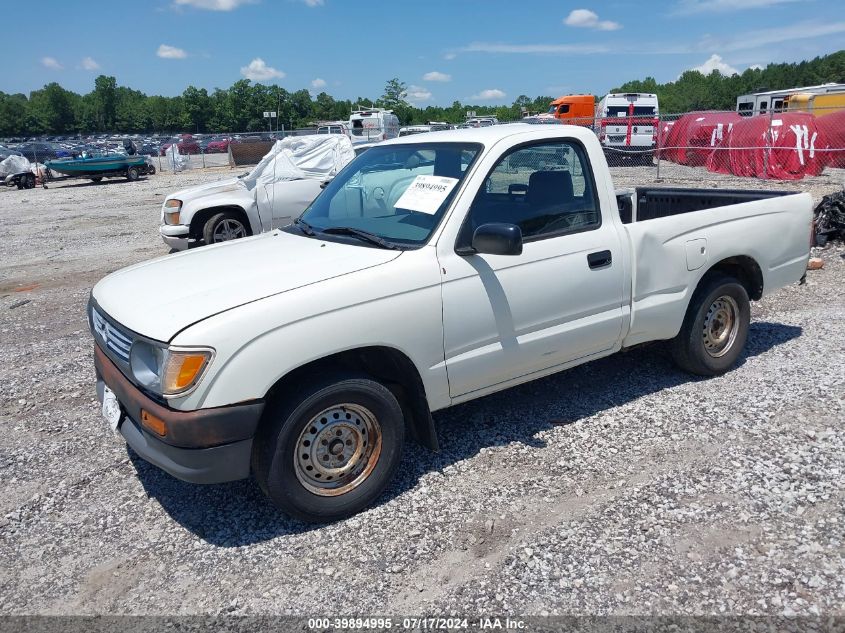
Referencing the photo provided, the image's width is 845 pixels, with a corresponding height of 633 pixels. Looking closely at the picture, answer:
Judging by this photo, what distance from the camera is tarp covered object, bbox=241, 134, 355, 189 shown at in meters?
10.5

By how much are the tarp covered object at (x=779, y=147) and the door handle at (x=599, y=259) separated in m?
15.7

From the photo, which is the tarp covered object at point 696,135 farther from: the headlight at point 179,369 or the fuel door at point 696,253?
the headlight at point 179,369

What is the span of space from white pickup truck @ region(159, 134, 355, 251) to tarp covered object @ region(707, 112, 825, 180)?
1302cm

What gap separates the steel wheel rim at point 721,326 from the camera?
16.4 feet

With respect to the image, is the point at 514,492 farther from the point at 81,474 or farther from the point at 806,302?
the point at 806,302

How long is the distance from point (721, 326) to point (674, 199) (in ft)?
4.65

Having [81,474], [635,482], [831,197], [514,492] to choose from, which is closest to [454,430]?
[514,492]

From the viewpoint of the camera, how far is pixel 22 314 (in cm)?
780

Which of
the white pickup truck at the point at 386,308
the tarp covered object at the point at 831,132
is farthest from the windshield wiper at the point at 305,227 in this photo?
the tarp covered object at the point at 831,132

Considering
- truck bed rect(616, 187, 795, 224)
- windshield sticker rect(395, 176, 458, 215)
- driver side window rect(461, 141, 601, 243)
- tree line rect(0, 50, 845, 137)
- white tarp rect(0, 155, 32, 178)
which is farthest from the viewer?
tree line rect(0, 50, 845, 137)

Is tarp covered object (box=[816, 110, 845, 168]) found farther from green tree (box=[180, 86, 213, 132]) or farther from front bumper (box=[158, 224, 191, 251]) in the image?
green tree (box=[180, 86, 213, 132])

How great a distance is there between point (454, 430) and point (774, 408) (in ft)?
7.21

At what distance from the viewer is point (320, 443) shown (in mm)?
3324

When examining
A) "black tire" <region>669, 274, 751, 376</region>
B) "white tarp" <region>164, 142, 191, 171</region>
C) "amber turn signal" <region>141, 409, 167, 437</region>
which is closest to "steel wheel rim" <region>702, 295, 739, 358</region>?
"black tire" <region>669, 274, 751, 376</region>
